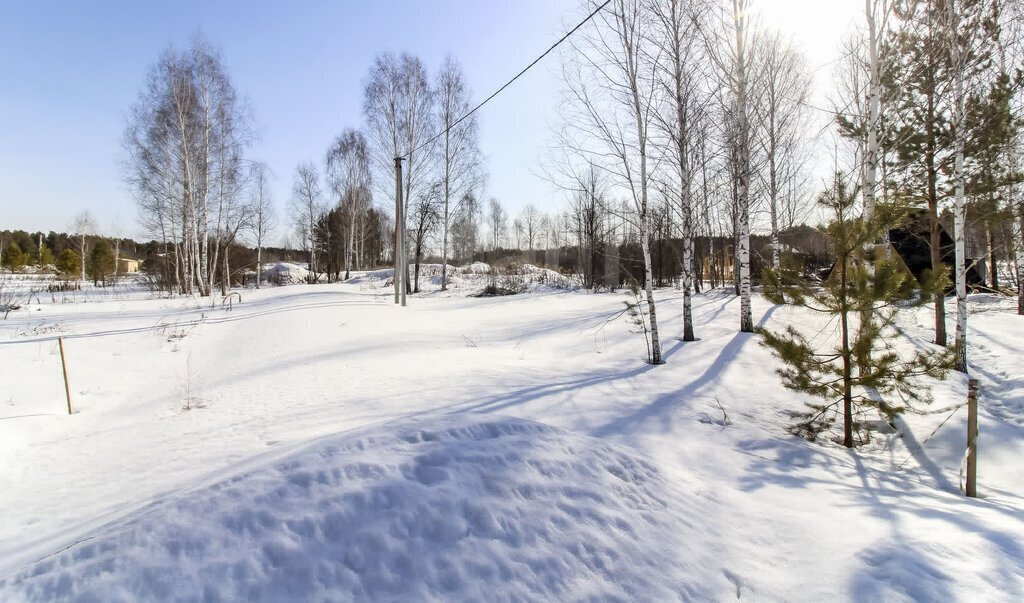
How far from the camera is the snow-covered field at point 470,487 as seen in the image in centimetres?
177

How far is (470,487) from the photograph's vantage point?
7.34 ft

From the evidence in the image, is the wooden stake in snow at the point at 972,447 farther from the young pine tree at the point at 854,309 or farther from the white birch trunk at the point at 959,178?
the white birch trunk at the point at 959,178

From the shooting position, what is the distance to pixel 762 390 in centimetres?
602

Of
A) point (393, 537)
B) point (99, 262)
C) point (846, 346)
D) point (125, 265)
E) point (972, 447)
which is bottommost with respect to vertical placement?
point (972, 447)

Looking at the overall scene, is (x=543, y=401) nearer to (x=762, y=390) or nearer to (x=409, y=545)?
A: (x=409, y=545)

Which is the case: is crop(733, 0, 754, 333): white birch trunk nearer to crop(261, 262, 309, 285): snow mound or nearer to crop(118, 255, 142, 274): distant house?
crop(261, 262, 309, 285): snow mound

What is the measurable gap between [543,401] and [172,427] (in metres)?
3.76

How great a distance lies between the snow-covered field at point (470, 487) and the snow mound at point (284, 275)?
2444 cm

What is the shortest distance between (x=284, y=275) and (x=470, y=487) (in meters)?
33.0

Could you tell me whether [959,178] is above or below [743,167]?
below

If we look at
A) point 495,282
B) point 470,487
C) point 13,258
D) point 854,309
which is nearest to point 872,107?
point 854,309

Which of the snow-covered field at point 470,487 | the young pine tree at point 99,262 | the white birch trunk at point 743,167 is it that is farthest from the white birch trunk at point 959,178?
the young pine tree at point 99,262

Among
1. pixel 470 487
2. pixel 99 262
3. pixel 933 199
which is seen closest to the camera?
pixel 470 487

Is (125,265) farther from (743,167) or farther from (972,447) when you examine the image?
(972,447)
